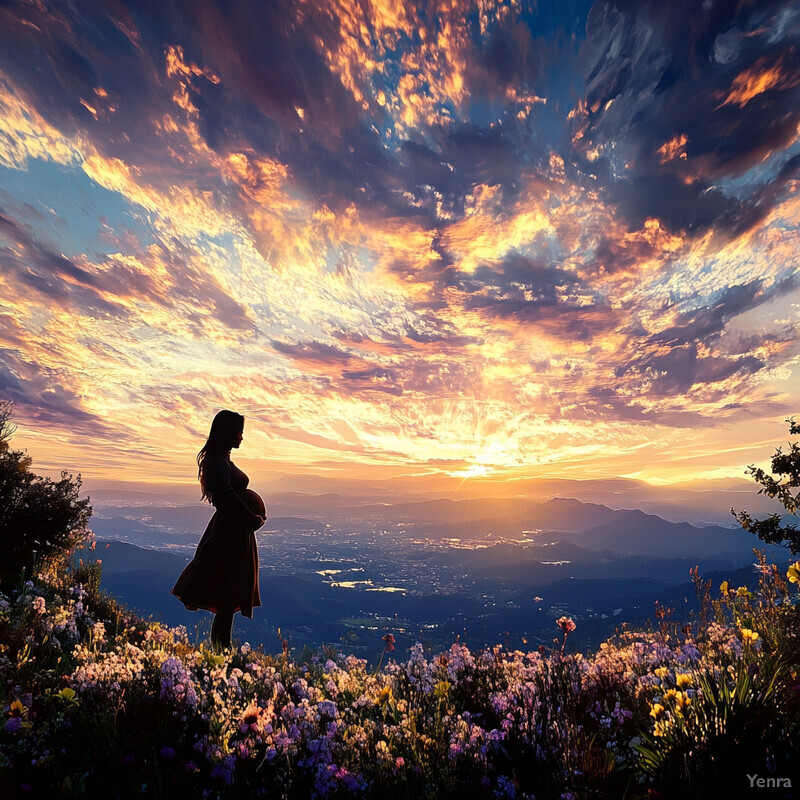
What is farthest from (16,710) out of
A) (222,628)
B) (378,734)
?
(222,628)

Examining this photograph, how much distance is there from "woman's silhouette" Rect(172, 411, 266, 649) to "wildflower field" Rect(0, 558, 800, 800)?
1803 millimetres

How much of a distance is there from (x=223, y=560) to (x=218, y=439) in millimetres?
2179

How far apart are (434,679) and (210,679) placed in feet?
9.29

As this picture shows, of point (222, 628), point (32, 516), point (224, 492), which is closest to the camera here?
point (222, 628)

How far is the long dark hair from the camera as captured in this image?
7453mm

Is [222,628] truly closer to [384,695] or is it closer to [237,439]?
[237,439]

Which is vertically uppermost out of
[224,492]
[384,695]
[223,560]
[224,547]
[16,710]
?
[224,492]

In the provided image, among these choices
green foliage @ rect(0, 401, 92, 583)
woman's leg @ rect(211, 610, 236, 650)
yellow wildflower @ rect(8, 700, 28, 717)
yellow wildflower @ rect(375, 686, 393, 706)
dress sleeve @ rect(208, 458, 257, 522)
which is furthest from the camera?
green foliage @ rect(0, 401, 92, 583)

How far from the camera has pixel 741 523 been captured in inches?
358

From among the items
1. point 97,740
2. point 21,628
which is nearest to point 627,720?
point 97,740

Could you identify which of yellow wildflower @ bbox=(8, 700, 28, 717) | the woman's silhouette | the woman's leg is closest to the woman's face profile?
the woman's silhouette

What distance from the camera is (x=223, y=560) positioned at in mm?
7016

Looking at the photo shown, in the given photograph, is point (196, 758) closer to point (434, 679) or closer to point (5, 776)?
point (5, 776)

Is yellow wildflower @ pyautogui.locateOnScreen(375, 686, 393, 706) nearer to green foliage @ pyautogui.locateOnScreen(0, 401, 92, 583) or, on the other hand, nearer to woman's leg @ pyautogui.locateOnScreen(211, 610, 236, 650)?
woman's leg @ pyautogui.locateOnScreen(211, 610, 236, 650)
